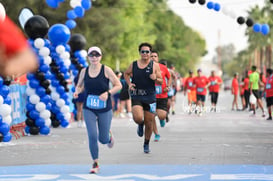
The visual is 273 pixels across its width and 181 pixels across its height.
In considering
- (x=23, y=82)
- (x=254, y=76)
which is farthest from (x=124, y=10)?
(x=23, y=82)

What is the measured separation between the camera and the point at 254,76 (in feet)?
75.9

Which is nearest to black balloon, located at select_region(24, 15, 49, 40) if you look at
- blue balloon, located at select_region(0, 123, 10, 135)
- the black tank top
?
blue balloon, located at select_region(0, 123, 10, 135)

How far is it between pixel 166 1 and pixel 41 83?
68093 mm

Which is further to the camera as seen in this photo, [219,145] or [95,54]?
[219,145]

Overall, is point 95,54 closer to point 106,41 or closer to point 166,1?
point 106,41

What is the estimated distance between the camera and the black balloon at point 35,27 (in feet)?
50.3

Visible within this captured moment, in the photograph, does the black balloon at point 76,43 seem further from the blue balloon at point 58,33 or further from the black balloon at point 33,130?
the black balloon at point 33,130

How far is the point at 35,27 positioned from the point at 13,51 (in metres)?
12.5

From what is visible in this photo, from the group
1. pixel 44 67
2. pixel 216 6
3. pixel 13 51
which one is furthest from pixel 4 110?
pixel 216 6

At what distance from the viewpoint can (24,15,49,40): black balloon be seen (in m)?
15.3

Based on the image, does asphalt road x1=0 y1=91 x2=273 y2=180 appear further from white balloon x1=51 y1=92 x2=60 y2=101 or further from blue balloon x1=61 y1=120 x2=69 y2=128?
blue balloon x1=61 y1=120 x2=69 y2=128

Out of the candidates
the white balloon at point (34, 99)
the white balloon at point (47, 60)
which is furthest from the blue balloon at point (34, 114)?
the white balloon at point (47, 60)

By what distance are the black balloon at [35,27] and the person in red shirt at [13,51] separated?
40.6ft

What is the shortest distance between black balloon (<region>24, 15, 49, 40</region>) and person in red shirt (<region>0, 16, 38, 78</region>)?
40.6 feet
